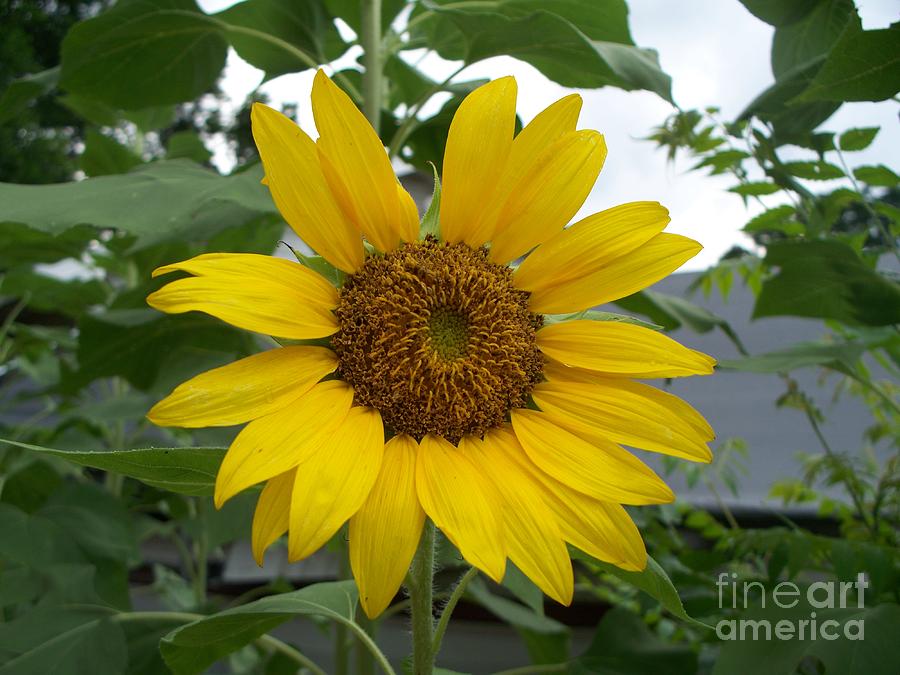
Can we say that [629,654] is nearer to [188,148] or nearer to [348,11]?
[348,11]

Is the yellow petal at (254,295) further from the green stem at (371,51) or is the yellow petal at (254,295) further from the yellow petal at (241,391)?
the green stem at (371,51)

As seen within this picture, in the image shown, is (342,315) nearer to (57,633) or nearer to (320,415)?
(320,415)

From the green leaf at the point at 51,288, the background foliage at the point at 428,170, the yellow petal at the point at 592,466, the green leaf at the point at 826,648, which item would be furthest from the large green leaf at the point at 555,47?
the green leaf at the point at 51,288

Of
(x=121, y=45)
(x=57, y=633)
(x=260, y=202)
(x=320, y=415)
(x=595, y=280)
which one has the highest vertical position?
(x=121, y=45)

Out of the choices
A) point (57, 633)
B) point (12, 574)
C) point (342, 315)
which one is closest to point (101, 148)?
point (12, 574)

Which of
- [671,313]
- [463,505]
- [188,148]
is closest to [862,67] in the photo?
[671,313]

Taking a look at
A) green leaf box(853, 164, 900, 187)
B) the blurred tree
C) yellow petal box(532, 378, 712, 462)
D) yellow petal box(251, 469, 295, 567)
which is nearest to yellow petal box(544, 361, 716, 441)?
yellow petal box(532, 378, 712, 462)
